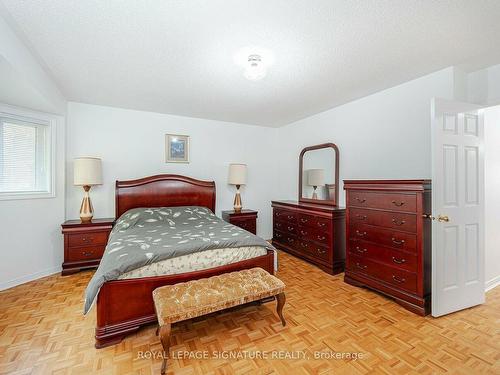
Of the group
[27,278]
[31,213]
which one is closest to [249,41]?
[31,213]

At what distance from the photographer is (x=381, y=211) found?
8.34 ft

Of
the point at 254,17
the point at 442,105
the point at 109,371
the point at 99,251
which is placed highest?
the point at 254,17

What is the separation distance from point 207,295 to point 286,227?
99.5 inches

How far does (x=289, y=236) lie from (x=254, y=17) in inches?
124

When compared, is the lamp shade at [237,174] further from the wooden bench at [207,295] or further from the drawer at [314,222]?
the wooden bench at [207,295]

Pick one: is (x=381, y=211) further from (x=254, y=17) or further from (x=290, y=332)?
(x=254, y=17)

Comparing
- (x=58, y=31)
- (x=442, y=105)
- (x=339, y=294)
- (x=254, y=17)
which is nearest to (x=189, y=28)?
(x=254, y=17)

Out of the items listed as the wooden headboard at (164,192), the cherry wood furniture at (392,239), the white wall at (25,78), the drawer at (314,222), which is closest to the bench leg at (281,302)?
the cherry wood furniture at (392,239)

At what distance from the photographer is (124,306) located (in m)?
1.85

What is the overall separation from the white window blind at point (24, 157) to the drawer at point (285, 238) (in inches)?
137

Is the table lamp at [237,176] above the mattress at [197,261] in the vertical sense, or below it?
above

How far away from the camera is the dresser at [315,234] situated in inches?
126

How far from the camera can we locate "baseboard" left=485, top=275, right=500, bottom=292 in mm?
2756

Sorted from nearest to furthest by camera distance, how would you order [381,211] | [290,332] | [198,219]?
[290,332] < [381,211] < [198,219]
